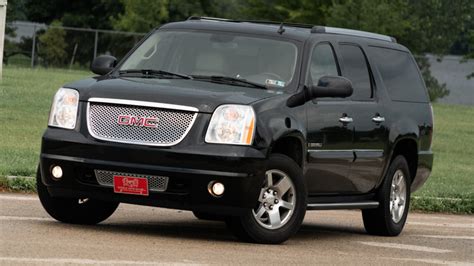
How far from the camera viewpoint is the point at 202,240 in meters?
11.7

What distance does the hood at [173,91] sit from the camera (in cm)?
1131

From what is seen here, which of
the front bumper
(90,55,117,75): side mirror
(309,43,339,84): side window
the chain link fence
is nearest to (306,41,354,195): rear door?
(309,43,339,84): side window

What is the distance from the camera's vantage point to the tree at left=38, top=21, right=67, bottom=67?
6231 cm

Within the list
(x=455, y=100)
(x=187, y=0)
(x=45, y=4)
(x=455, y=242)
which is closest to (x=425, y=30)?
(x=455, y=100)

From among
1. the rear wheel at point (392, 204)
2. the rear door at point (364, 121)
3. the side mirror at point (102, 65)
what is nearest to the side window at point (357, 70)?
the rear door at point (364, 121)

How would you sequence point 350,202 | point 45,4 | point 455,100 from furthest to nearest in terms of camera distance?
point 45,4, point 455,100, point 350,202

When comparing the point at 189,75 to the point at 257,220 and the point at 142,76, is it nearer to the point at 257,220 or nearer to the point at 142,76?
the point at 142,76

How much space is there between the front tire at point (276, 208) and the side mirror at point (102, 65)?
82.6 inches

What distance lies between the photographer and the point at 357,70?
1372 cm

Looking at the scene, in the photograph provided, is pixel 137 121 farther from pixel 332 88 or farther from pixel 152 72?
pixel 332 88

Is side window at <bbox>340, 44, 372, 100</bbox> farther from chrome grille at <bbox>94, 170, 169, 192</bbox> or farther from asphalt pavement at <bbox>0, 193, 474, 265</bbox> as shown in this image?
chrome grille at <bbox>94, 170, 169, 192</bbox>

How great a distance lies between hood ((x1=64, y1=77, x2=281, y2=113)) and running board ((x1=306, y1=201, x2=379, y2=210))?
3.69 ft

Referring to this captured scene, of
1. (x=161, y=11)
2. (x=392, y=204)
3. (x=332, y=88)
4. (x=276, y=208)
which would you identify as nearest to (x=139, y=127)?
(x=276, y=208)

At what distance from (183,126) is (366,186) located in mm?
2806
